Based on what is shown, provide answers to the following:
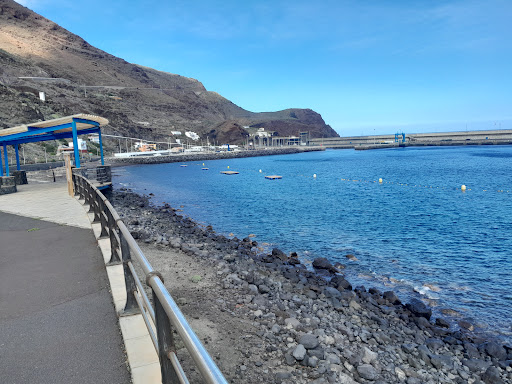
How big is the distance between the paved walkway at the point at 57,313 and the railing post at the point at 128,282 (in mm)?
228

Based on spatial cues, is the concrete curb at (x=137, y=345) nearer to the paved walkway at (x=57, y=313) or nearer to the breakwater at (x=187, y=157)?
the paved walkway at (x=57, y=313)

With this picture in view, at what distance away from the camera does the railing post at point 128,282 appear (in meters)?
4.58

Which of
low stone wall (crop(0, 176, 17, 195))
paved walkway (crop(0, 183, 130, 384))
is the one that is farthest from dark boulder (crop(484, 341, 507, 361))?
low stone wall (crop(0, 176, 17, 195))

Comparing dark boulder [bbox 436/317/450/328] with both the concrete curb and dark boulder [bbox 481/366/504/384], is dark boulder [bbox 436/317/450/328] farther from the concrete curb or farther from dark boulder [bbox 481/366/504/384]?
the concrete curb

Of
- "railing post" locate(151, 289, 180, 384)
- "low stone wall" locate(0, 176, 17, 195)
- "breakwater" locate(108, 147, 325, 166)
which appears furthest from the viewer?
"breakwater" locate(108, 147, 325, 166)

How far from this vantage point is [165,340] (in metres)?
2.53

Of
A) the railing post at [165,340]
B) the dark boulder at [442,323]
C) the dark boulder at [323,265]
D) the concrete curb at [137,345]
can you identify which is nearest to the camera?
the railing post at [165,340]

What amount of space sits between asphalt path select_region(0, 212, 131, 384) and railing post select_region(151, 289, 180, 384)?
3.89 feet

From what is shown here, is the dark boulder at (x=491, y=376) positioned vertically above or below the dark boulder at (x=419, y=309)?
above

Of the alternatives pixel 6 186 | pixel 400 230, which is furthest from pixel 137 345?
pixel 6 186

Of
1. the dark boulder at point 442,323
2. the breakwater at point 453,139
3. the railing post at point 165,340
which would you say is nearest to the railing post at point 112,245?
the railing post at point 165,340

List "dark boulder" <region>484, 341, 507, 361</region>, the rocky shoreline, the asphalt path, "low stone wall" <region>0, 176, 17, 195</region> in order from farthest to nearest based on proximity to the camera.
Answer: "low stone wall" <region>0, 176, 17, 195</region>, "dark boulder" <region>484, 341, 507, 361</region>, the rocky shoreline, the asphalt path

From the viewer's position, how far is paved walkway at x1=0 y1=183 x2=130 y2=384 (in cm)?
372

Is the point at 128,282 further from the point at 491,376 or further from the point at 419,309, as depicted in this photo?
the point at 419,309
